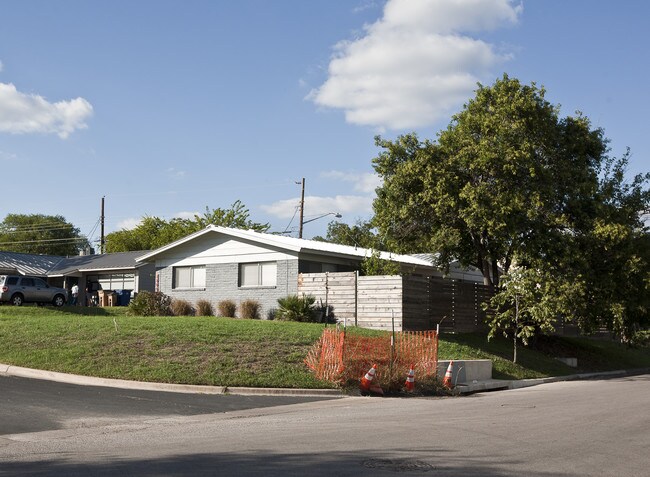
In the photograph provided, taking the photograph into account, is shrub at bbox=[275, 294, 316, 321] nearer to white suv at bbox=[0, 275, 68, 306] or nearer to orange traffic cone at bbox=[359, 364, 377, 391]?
orange traffic cone at bbox=[359, 364, 377, 391]

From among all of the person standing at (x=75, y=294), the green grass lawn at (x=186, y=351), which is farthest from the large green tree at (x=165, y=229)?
the green grass lawn at (x=186, y=351)

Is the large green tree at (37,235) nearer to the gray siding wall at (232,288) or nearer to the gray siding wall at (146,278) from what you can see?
the gray siding wall at (146,278)

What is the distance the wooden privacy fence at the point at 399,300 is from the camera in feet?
80.3

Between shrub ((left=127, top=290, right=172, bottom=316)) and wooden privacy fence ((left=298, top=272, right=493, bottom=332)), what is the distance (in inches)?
255

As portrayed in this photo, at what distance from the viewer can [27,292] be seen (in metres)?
Result: 37.2

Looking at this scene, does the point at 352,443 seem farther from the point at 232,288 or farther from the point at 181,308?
the point at 181,308

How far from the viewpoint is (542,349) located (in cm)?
2812

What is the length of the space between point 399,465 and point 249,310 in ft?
69.8

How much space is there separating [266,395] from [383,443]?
21.7 feet

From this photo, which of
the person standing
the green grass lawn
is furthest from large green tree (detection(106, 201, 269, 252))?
the green grass lawn

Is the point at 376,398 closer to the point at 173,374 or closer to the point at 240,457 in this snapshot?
the point at 173,374

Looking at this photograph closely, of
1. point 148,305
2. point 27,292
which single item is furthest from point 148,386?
point 27,292

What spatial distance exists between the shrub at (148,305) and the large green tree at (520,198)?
32.8ft

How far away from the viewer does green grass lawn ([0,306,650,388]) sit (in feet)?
53.5
